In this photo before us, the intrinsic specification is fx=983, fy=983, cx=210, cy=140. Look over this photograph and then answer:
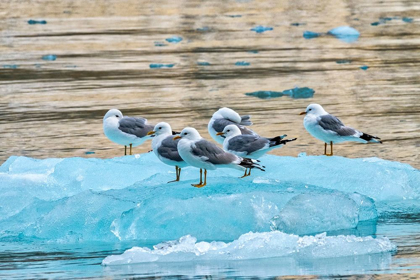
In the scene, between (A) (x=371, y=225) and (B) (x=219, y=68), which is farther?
(B) (x=219, y=68)

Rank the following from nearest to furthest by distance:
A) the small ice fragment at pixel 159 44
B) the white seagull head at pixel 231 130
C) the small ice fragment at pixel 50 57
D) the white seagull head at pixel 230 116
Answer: the white seagull head at pixel 231 130 → the white seagull head at pixel 230 116 → the small ice fragment at pixel 50 57 → the small ice fragment at pixel 159 44

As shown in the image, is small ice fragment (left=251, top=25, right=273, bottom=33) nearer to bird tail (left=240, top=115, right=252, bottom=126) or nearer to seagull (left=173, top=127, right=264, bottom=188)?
bird tail (left=240, top=115, right=252, bottom=126)

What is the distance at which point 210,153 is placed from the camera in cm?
776

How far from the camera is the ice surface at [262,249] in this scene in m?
6.39

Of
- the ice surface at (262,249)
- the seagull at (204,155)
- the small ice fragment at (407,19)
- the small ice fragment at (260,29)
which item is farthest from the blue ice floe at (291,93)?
the small ice fragment at (407,19)

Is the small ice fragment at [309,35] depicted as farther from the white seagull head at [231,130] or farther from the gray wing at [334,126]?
the white seagull head at [231,130]

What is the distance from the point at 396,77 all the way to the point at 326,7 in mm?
15988

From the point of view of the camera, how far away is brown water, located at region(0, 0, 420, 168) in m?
12.8

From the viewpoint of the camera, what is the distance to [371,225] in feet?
24.8

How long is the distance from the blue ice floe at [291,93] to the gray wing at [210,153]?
7837 millimetres

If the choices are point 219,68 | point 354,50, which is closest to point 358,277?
point 219,68

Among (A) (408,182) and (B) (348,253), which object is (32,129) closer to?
(A) (408,182)

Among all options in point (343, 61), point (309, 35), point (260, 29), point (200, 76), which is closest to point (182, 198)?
point (200, 76)

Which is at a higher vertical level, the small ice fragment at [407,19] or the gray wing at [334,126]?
the small ice fragment at [407,19]
